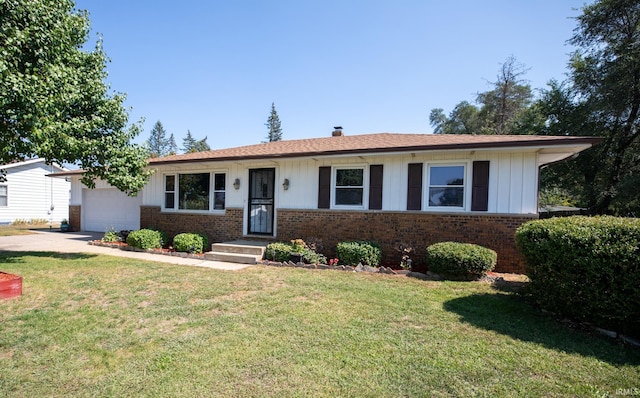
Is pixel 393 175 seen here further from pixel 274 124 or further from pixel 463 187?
pixel 274 124

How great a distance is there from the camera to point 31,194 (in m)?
21.2

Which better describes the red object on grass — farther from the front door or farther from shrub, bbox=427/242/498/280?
shrub, bbox=427/242/498/280

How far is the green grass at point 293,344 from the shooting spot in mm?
2902

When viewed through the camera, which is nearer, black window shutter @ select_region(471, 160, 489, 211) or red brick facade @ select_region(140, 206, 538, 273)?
red brick facade @ select_region(140, 206, 538, 273)

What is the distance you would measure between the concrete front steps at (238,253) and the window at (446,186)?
498 centimetres

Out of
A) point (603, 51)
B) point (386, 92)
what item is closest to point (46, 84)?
point (386, 92)

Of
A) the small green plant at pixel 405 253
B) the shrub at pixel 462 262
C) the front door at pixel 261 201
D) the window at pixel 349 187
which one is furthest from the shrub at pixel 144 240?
the shrub at pixel 462 262

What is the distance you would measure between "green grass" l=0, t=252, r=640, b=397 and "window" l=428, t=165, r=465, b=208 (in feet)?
8.90

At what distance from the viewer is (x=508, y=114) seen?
29.0 m

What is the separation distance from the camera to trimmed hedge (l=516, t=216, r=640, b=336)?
3.83 meters

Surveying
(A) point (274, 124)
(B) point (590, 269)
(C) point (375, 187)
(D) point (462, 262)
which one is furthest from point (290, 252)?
(A) point (274, 124)

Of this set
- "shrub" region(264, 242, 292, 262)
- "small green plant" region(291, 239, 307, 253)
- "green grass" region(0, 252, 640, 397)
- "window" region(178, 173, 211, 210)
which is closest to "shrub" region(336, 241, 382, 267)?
"small green plant" region(291, 239, 307, 253)

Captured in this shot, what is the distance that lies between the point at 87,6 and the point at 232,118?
12261 mm

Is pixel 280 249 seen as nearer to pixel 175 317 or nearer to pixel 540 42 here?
pixel 175 317
